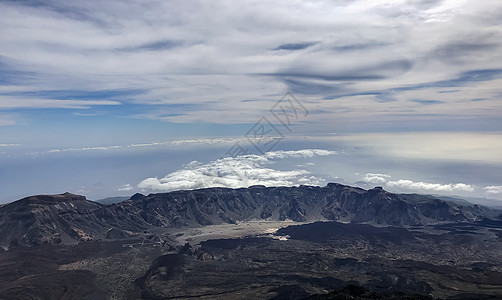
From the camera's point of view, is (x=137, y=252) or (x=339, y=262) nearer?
(x=339, y=262)

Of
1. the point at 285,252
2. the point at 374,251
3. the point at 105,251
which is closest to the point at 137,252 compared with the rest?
the point at 105,251

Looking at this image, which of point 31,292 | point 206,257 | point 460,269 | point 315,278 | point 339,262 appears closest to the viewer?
point 31,292

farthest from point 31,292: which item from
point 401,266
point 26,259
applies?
point 401,266

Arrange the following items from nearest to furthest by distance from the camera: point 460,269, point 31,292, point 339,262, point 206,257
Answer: point 31,292 → point 460,269 → point 339,262 → point 206,257

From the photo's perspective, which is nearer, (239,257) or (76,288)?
(76,288)

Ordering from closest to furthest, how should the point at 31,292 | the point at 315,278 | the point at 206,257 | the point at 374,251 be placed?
the point at 31,292
the point at 315,278
the point at 206,257
the point at 374,251

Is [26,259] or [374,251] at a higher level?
[26,259]

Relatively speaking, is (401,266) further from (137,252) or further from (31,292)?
(31,292)

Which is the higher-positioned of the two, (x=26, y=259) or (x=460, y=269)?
(x=26, y=259)

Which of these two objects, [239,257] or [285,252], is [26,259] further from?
[285,252]
